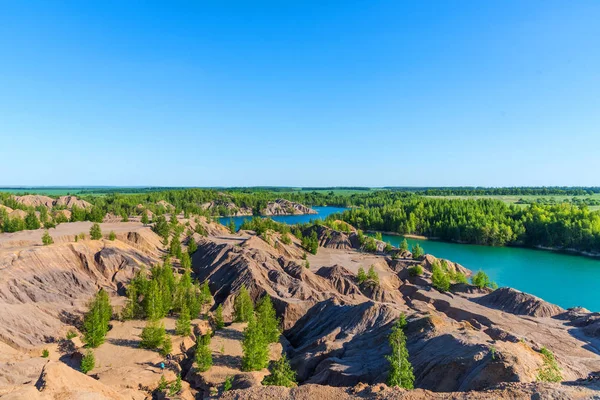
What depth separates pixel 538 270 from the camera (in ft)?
239

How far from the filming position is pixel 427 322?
2916 centimetres

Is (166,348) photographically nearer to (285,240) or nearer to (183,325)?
(183,325)

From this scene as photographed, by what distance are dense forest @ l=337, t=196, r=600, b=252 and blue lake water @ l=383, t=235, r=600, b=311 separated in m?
5.11

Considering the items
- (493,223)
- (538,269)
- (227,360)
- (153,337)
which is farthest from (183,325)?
(493,223)

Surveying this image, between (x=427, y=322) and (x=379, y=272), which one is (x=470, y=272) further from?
(x=427, y=322)

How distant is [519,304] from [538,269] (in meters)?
36.7

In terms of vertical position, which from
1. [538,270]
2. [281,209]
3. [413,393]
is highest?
[413,393]

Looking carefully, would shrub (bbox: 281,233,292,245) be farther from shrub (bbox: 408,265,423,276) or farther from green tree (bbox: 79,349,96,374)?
green tree (bbox: 79,349,96,374)

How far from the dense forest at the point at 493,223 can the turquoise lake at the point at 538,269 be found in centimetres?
484

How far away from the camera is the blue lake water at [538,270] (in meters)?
56.8

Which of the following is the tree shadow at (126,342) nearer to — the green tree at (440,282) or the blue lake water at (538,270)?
the green tree at (440,282)

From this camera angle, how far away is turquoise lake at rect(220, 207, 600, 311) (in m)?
56.8

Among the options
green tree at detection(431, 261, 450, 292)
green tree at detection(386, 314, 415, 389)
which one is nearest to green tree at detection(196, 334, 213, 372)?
green tree at detection(386, 314, 415, 389)

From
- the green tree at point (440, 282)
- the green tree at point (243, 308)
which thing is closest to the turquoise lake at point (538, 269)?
the green tree at point (440, 282)
